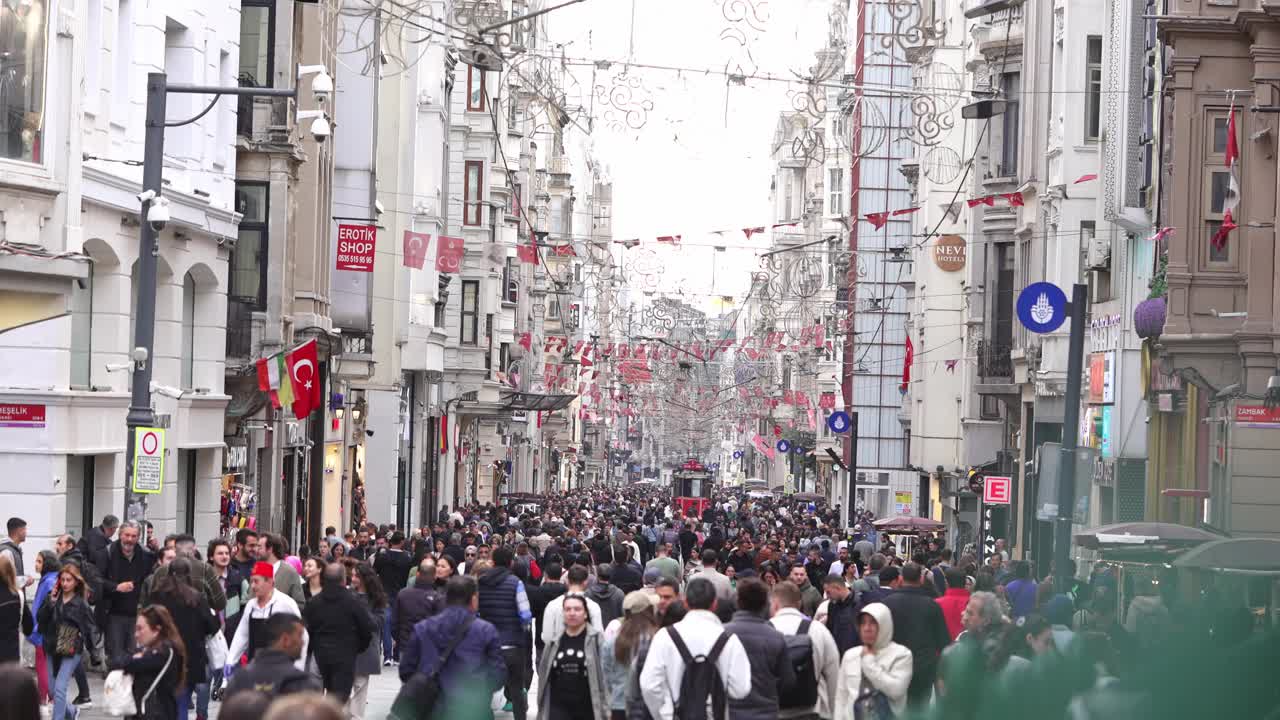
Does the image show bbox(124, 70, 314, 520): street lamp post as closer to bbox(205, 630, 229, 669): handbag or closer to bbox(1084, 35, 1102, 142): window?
bbox(205, 630, 229, 669): handbag

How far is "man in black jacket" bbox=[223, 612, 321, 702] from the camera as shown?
9.79 meters

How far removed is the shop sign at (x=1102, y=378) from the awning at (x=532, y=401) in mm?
31583

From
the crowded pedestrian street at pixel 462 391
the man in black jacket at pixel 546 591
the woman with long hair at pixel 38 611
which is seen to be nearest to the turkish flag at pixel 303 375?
the crowded pedestrian street at pixel 462 391

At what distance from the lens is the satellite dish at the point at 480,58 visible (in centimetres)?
2412

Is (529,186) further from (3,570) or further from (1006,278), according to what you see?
(3,570)

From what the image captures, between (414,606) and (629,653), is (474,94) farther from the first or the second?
(629,653)

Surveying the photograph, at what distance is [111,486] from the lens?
83.8 feet

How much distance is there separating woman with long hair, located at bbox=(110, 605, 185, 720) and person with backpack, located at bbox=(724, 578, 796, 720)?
140 inches

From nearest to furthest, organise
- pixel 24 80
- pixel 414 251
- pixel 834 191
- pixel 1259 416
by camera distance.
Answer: pixel 24 80, pixel 1259 416, pixel 414 251, pixel 834 191

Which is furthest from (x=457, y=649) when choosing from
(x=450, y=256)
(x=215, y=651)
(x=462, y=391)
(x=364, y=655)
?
(x=462, y=391)

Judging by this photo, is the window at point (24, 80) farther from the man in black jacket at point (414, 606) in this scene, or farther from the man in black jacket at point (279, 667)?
the man in black jacket at point (279, 667)

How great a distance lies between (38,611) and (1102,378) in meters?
22.0

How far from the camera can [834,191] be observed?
9919 cm

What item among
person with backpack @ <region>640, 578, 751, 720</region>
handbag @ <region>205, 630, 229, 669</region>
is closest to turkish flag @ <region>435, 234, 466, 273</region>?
handbag @ <region>205, 630, 229, 669</region>
